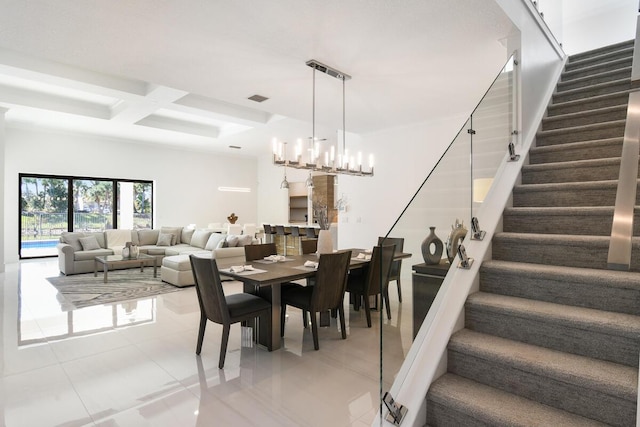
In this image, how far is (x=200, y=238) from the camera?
8070 mm

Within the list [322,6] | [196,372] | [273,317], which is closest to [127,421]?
[196,372]

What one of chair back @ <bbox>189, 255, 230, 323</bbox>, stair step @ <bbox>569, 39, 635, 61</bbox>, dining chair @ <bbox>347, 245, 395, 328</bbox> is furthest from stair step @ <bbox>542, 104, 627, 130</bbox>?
chair back @ <bbox>189, 255, 230, 323</bbox>

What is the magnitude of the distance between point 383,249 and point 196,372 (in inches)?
80.3

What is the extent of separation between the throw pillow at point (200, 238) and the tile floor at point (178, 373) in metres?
3.71

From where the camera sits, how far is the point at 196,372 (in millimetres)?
2816

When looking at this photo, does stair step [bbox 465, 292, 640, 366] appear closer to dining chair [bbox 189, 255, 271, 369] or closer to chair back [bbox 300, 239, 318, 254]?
dining chair [bbox 189, 255, 271, 369]

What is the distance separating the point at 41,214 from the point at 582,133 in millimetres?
11163

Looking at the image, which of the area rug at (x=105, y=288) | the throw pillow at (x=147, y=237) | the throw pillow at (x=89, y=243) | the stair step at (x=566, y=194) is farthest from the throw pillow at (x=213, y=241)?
the stair step at (x=566, y=194)

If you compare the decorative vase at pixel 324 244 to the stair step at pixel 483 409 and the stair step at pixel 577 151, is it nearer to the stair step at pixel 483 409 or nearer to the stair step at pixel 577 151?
the stair step at pixel 577 151

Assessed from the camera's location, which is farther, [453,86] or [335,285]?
[453,86]

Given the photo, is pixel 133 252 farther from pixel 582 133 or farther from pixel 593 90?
pixel 593 90

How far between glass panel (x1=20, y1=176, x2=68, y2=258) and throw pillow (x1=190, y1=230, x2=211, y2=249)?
3.97m

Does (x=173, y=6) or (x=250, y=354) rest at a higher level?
(x=173, y=6)

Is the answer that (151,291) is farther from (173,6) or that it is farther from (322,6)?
(322,6)
